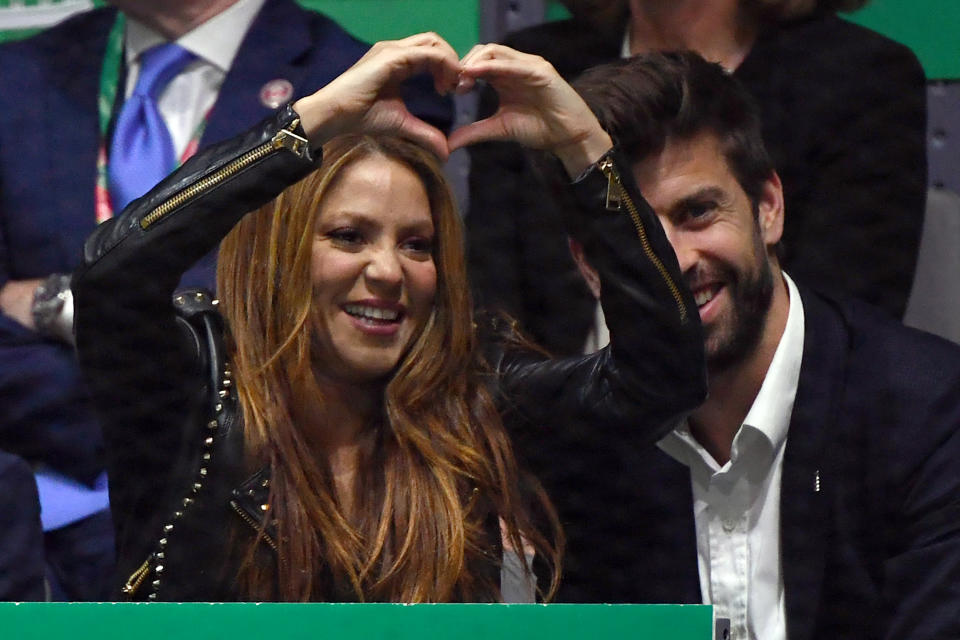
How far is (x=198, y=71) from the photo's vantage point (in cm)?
84

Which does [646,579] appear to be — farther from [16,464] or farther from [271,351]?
[16,464]

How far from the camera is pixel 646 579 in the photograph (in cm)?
76

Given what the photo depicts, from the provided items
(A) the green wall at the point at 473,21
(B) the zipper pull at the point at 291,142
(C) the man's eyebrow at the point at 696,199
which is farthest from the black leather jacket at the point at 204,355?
(A) the green wall at the point at 473,21

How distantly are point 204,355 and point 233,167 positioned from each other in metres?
0.10

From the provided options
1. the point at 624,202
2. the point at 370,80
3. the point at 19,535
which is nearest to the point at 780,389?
the point at 624,202

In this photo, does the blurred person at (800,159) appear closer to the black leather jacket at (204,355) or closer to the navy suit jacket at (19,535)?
the black leather jacket at (204,355)

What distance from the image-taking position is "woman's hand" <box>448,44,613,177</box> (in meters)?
0.67

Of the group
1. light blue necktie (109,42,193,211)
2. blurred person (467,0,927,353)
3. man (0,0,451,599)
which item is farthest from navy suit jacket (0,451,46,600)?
blurred person (467,0,927,353)

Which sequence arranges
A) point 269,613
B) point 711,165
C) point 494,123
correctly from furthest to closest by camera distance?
point 711,165 < point 494,123 < point 269,613

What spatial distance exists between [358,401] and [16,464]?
17cm

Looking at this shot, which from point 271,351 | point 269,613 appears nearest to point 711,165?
point 271,351

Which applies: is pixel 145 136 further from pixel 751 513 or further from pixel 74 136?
pixel 751 513

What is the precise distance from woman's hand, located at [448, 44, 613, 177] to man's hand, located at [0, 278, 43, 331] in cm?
28

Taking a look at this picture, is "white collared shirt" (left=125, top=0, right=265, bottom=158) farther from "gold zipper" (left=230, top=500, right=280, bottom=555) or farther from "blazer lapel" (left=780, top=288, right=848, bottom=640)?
"blazer lapel" (left=780, top=288, right=848, bottom=640)
